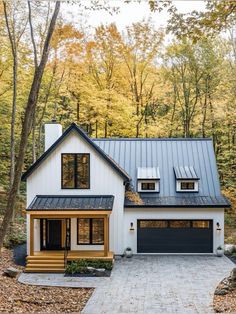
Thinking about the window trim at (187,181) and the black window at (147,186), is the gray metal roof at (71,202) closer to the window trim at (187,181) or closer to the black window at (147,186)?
the black window at (147,186)

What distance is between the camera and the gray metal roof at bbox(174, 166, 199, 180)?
19.2 m

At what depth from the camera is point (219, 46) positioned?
25.9 meters

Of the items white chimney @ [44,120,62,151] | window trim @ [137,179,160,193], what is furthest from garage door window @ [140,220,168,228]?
white chimney @ [44,120,62,151]

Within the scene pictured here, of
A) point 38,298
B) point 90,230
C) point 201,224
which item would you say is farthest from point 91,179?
point 38,298

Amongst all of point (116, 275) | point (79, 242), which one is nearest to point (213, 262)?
point (116, 275)

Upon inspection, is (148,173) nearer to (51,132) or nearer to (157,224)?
(157,224)

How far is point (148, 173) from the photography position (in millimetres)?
19578

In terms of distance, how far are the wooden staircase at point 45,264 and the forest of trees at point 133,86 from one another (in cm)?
810

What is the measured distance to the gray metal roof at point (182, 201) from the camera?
18263mm

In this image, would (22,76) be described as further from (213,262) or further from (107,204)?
(213,262)

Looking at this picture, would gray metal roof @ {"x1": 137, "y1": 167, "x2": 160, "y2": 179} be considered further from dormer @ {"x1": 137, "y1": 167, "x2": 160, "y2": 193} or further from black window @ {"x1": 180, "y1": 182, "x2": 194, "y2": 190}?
black window @ {"x1": 180, "y1": 182, "x2": 194, "y2": 190}

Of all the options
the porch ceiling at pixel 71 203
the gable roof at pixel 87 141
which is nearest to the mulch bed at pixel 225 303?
the porch ceiling at pixel 71 203

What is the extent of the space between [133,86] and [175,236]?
13296 millimetres

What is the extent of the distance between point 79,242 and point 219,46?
16.8 meters
